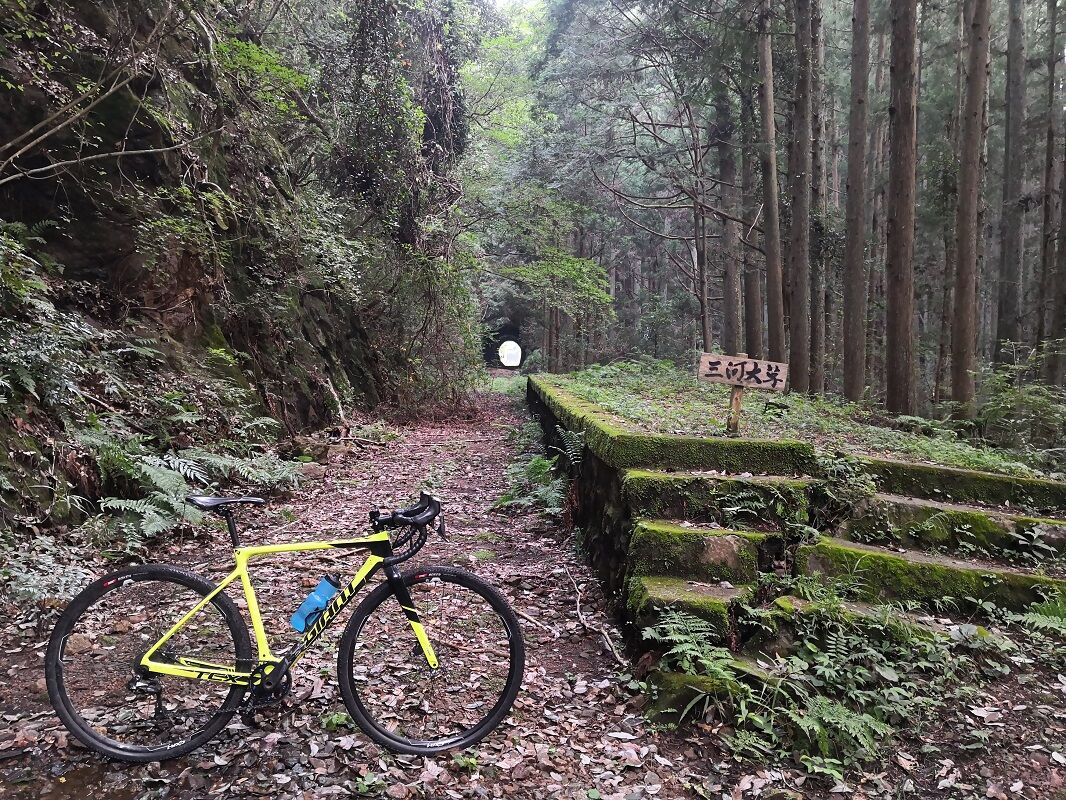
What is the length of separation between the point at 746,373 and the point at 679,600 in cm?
219

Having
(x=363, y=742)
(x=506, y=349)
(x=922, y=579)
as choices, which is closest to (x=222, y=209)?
(x=363, y=742)

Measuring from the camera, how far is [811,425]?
755 cm

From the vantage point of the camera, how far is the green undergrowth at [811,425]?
6.14 meters

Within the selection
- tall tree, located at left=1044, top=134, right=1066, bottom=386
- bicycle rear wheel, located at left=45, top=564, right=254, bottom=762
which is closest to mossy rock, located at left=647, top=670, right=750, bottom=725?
bicycle rear wheel, located at left=45, top=564, right=254, bottom=762

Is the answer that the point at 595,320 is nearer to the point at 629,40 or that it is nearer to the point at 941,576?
the point at 629,40

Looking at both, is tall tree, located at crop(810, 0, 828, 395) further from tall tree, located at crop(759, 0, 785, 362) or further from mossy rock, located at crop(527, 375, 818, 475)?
mossy rock, located at crop(527, 375, 818, 475)

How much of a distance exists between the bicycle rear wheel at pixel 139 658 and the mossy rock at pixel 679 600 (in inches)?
87.0

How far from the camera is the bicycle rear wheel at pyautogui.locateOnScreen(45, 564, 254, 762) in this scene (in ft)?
9.33

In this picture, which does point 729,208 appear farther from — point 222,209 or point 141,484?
point 141,484

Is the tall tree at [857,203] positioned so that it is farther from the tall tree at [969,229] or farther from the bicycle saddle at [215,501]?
the bicycle saddle at [215,501]

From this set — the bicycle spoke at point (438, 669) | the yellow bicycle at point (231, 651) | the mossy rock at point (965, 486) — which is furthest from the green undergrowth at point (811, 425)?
the yellow bicycle at point (231, 651)

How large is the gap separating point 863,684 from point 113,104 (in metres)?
9.06

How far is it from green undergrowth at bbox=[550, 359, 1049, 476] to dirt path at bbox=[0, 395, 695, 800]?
215 centimetres

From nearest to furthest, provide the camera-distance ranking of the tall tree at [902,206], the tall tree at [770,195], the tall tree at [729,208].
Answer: the tall tree at [902,206] < the tall tree at [770,195] < the tall tree at [729,208]
